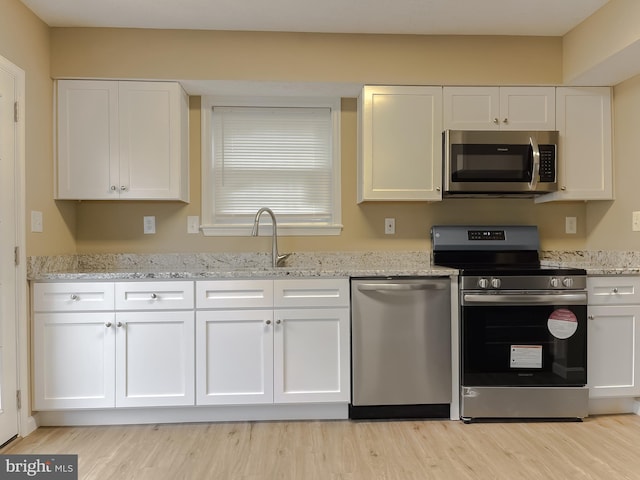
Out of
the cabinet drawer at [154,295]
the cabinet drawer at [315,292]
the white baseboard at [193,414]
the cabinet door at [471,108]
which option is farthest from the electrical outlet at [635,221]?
the cabinet drawer at [154,295]

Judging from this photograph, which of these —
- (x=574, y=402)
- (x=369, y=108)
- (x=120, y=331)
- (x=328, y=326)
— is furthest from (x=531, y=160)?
(x=120, y=331)

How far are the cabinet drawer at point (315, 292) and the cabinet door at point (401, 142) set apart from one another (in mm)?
679

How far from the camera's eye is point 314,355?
2.40 m

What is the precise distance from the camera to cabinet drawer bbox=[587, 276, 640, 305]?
96.8 inches

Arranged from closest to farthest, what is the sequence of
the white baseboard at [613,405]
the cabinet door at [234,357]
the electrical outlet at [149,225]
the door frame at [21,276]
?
the door frame at [21,276] → the cabinet door at [234,357] → the white baseboard at [613,405] → the electrical outlet at [149,225]

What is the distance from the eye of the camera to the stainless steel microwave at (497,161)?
8.87 ft

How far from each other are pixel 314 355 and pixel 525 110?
6.97 feet

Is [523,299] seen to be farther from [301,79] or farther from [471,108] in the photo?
[301,79]

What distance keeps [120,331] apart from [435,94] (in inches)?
96.1

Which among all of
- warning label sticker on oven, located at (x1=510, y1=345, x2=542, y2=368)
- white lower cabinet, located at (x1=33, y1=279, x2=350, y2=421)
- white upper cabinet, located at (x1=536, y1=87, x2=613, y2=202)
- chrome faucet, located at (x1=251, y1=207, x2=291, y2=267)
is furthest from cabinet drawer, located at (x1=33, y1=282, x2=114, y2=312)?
white upper cabinet, located at (x1=536, y1=87, x2=613, y2=202)

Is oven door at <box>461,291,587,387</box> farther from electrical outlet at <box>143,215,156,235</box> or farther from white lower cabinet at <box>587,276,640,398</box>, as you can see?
electrical outlet at <box>143,215,156,235</box>

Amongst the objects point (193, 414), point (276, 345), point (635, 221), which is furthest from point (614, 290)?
point (193, 414)

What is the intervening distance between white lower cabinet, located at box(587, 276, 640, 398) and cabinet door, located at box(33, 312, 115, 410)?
2.81 metres

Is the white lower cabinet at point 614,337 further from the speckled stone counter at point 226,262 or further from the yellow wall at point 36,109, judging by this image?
the yellow wall at point 36,109
